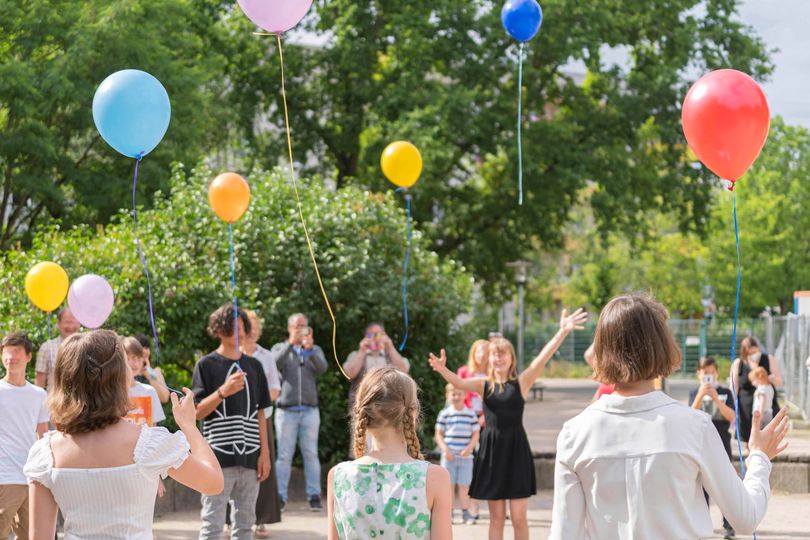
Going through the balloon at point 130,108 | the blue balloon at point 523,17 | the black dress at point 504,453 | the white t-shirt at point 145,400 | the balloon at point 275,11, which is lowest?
the black dress at point 504,453

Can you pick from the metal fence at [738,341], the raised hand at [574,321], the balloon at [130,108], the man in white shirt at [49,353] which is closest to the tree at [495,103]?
the metal fence at [738,341]

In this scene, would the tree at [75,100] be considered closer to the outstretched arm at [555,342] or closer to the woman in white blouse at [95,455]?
the outstretched arm at [555,342]

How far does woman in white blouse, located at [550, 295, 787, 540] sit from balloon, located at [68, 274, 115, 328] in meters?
6.50

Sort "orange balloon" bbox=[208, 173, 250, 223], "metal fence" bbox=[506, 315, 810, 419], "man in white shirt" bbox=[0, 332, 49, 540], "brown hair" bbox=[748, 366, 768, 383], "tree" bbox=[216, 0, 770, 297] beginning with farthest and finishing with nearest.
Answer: "tree" bbox=[216, 0, 770, 297]
"metal fence" bbox=[506, 315, 810, 419]
"brown hair" bbox=[748, 366, 768, 383]
"orange balloon" bbox=[208, 173, 250, 223]
"man in white shirt" bbox=[0, 332, 49, 540]

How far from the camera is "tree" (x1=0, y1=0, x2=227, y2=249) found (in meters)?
17.5

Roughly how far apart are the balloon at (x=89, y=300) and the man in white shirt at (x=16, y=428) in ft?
6.76

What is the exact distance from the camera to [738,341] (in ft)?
112

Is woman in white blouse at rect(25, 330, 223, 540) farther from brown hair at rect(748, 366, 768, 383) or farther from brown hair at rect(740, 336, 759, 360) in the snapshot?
brown hair at rect(740, 336, 759, 360)

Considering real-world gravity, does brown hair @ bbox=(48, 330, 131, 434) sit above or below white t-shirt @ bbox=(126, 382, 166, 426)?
above

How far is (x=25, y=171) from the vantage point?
18.6 metres

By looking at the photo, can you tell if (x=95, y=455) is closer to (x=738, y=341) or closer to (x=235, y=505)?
(x=235, y=505)

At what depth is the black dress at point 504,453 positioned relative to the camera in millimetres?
7676

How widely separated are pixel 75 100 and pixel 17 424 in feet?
39.8

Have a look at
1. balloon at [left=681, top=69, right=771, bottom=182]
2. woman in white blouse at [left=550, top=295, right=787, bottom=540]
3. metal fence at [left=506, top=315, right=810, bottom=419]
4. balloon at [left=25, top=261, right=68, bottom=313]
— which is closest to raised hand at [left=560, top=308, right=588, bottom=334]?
balloon at [left=681, top=69, right=771, bottom=182]
